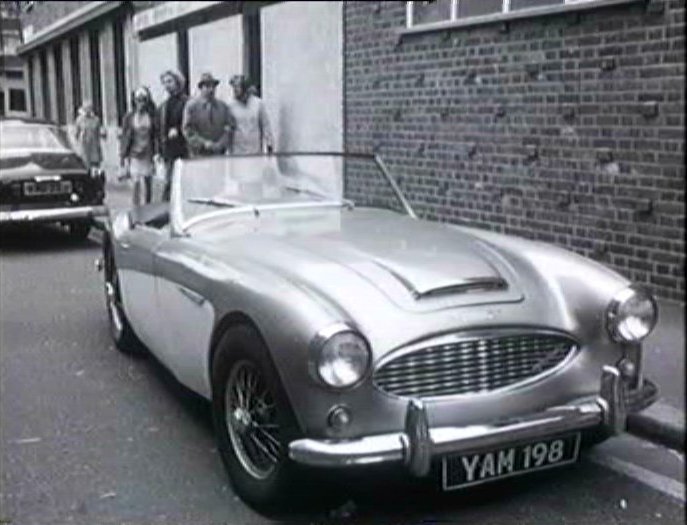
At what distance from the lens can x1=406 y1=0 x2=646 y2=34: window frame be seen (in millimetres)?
6353

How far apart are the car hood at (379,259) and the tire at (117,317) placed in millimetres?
1578

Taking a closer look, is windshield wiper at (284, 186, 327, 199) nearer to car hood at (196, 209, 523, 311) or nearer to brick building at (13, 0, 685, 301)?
car hood at (196, 209, 523, 311)

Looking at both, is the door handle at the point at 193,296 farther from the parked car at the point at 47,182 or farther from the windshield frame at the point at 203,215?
the parked car at the point at 47,182

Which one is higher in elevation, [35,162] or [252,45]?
[252,45]

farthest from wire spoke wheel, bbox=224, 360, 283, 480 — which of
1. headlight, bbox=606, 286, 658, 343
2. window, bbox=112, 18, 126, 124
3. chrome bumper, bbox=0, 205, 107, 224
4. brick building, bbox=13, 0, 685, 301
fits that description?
chrome bumper, bbox=0, 205, 107, 224

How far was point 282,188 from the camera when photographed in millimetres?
4492

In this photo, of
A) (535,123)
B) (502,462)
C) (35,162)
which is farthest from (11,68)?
(535,123)

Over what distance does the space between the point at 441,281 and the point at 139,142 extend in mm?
3549

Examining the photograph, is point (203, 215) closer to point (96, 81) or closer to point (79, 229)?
point (96, 81)

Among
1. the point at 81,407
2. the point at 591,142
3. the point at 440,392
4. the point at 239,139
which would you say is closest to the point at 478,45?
the point at 591,142

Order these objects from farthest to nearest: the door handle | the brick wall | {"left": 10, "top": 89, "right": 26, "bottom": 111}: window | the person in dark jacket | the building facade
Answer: the brick wall → the person in dark jacket → {"left": 10, "top": 89, "right": 26, "bottom": 111}: window → the door handle → the building facade

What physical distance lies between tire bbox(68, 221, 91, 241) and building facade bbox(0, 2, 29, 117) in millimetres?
2793

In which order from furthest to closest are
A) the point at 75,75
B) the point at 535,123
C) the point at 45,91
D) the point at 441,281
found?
the point at 535,123
the point at 75,75
the point at 45,91
the point at 441,281

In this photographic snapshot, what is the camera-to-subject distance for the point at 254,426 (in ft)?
10.7
